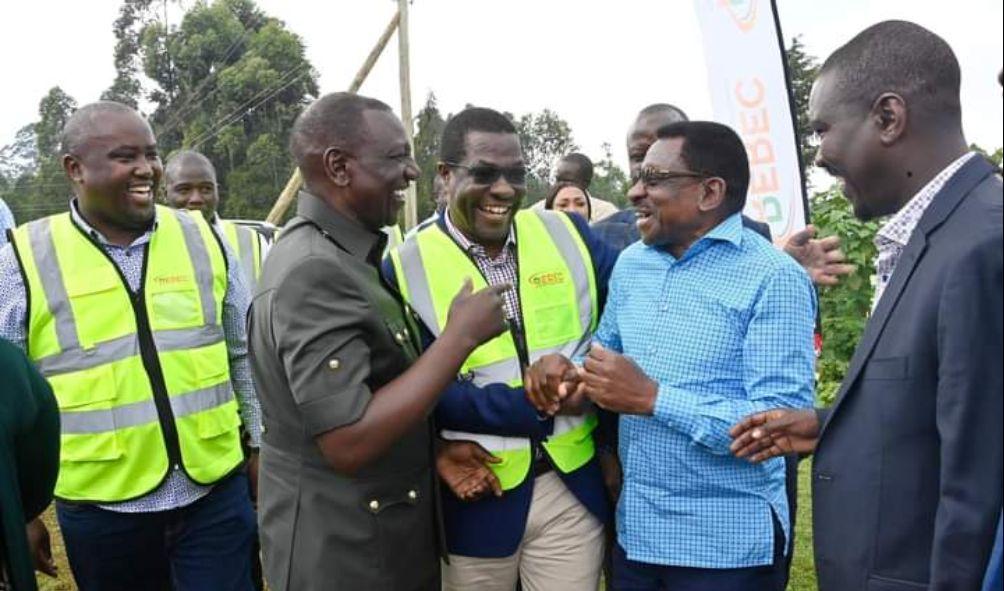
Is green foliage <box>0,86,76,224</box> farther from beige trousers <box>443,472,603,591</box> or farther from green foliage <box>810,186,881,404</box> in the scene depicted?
beige trousers <box>443,472,603,591</box>

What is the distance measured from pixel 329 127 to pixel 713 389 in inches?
50.8

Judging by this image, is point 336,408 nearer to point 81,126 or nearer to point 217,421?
point 217,421

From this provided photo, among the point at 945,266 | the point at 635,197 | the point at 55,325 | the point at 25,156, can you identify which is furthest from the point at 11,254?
the point at 25,156

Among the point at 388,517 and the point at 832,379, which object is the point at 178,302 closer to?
the point at 388,517

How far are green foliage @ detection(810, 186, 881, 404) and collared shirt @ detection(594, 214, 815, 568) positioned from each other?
7323mm

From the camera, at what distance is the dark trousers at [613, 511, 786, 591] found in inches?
101

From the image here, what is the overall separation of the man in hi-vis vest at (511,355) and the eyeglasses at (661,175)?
39 centimetres

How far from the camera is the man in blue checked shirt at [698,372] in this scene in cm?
248

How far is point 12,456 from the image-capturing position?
1.98 meters

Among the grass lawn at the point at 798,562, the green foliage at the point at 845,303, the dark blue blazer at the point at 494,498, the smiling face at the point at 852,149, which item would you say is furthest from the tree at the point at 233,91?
the smiling face at the point at 852,149

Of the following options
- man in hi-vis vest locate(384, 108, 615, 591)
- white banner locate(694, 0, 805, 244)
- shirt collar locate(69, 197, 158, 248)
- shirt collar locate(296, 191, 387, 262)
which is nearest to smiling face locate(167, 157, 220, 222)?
shirt collar locate(69, 197, 158, 248)

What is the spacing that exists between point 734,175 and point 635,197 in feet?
1.00

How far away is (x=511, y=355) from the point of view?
286 cm

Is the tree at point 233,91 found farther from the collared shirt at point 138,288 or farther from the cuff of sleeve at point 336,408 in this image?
the cuff of sleeve at point 336,408
